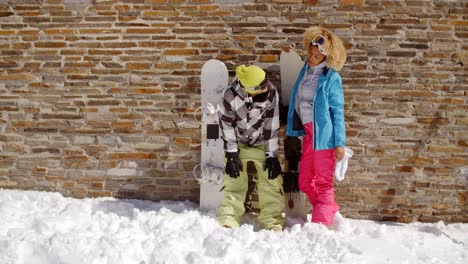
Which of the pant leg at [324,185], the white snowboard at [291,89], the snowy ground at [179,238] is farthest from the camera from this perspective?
the white snowboard at [291,89]

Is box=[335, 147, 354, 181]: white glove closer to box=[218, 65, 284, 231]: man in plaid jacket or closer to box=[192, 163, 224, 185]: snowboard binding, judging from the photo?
box=[218, 65, 284, 231]: man in plaid jacket

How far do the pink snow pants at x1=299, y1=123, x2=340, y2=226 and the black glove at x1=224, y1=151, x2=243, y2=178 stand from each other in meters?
0.59

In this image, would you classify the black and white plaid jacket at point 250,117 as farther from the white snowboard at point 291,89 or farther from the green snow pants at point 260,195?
the white snowboard at point 291,89

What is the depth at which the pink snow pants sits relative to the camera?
3516 mm

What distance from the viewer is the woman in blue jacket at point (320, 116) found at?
11.2 ft

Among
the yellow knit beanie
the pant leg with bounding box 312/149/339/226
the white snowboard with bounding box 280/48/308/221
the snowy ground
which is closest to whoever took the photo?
the snowy ground

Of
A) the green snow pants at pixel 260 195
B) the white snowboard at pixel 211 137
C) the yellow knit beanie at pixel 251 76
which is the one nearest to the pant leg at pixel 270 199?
the green snow pants at pixel 260 195

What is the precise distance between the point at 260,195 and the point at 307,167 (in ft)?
1.68

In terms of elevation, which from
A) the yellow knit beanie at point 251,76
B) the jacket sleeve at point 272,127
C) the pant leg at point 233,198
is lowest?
the pant leg at point 233,198

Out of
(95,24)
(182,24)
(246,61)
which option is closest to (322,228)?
(246,61)

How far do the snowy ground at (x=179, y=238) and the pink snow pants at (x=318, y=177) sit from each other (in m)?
0.16

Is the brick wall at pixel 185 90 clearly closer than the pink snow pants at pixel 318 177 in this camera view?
No

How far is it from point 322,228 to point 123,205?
2010mm

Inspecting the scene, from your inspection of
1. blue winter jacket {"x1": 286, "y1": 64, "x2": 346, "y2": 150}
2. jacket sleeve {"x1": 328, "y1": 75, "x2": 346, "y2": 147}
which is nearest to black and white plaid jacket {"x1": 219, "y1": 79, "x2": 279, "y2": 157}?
blue winter jacket {"x1": 286, "y1": 64, "x2": 346, "y2": 150}
